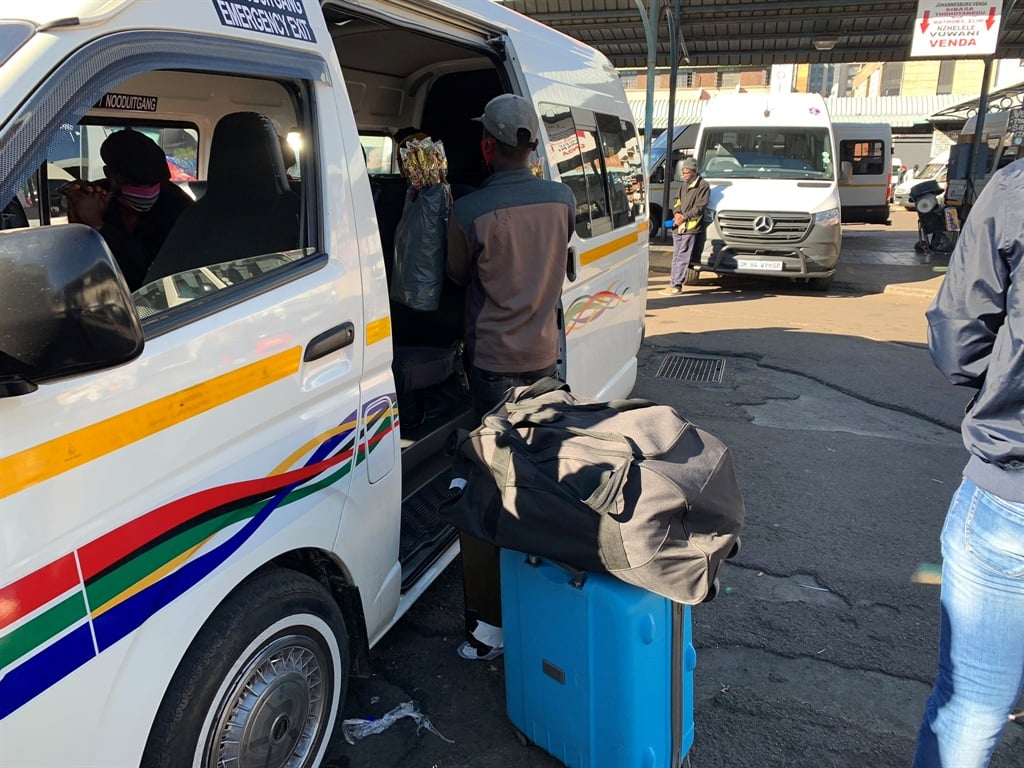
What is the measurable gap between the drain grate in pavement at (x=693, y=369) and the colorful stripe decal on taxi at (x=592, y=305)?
2059mm

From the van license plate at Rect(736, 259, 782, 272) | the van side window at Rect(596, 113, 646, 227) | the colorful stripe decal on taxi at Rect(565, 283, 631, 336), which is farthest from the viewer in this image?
the van license plate at Rect(736, 259, 782, 272)

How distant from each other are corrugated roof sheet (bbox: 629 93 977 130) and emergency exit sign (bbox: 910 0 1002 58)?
79.1ft

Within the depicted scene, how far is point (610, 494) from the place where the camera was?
1.87 m

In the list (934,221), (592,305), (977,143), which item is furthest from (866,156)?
(592,305)

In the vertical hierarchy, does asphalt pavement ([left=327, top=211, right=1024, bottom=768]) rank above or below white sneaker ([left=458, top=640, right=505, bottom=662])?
below

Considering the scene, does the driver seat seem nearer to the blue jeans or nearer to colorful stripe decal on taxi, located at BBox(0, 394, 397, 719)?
colorful stripe decal on taxi, located at BBox(0, 394, 397, 719)

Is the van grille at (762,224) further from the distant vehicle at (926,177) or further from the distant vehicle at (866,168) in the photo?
the distant vehicle at (926,177)

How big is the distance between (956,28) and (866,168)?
7.58 metres

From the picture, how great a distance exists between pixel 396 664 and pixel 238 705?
3.37 feet

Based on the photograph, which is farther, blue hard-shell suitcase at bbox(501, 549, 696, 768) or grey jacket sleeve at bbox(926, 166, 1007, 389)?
blue hard-shell suitcase at bbox(501, 549, 696, 768)

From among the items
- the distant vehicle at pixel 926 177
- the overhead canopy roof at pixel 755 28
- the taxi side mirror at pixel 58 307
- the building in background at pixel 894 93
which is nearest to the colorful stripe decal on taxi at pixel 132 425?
the taxi side mirror at pixel 58 307

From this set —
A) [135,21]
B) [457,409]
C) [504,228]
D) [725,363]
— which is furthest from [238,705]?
[725,363]

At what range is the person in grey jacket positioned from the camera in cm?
159

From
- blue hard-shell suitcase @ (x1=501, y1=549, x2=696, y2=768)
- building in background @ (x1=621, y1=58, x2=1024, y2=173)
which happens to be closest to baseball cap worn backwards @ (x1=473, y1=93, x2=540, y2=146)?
blue hard-shell suitcase @ (x1=501, y1=549, x2=696, y2=768)
